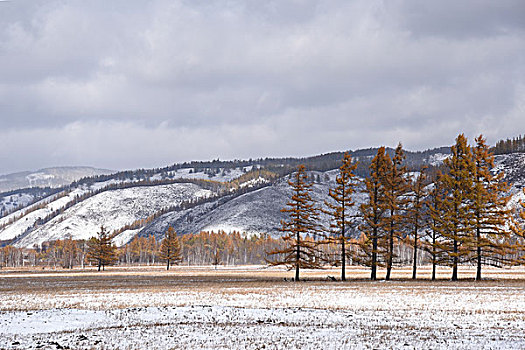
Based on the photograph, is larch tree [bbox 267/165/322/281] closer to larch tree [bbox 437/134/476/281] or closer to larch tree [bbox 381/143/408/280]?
larch tree [bbox 381/143/408/280]

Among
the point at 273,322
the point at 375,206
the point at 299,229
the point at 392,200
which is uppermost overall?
the point at 392,200

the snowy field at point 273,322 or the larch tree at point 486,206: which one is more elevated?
the larch tree at point 486,206

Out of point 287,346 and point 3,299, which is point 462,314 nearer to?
point 287,346

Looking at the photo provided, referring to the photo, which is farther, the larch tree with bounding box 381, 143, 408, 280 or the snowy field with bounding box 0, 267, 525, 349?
the larch tree with bounding box 381, 143, 408, 280

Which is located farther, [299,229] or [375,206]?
[299,229]

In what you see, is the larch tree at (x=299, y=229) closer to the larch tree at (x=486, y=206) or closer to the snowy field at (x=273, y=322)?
the larch tree at (x=486, y=206)

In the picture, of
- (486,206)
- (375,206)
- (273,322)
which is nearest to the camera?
(273,322)

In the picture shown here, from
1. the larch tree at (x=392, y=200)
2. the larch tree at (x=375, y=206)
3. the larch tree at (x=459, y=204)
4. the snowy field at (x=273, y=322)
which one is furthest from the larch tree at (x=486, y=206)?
the snowy field at (x=273, y=322)

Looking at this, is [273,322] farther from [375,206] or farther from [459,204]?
[459,204]

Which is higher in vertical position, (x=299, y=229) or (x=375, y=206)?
(x=375, y=206)

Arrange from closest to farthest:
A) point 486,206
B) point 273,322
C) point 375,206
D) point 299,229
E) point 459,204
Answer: point 273,322
point 486,206
point 459,204
point 375,206
point 299,229

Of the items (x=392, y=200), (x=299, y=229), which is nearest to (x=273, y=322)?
(x=392, y=200)

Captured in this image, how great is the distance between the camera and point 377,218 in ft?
174

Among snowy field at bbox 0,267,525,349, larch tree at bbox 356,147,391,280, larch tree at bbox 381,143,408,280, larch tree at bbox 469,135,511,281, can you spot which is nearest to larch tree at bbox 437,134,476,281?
larch tree at bbox 469,135,511,281
